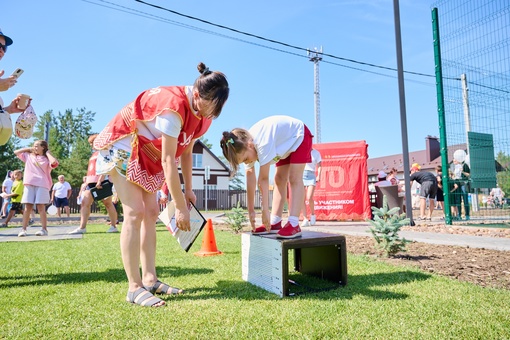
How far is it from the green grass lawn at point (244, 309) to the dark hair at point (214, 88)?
142 centimetres

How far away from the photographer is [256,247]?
124 inches

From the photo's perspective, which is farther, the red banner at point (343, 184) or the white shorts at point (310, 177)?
the red banner at point (343, 184)

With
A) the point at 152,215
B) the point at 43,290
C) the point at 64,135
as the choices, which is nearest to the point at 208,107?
the point at 152,215

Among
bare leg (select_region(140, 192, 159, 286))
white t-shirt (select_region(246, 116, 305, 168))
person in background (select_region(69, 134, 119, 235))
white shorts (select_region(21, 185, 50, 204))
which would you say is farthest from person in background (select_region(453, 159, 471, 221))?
white shorts (select_region(21, 185, 50, 204))

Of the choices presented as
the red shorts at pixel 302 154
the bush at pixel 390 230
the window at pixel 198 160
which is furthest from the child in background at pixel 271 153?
the window at pixel 198 160

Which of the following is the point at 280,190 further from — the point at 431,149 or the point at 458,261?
the point at 431,149

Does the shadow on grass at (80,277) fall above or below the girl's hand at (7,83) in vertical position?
below

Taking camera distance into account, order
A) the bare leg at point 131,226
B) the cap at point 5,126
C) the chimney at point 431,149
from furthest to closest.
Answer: the chimney at point 431,149
the cap at point 5,126
the bare leg at point 131,226

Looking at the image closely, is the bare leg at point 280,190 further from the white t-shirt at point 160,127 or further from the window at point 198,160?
the window at point 198,160

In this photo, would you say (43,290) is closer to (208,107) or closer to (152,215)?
(152,215)

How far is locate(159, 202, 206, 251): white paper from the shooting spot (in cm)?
286

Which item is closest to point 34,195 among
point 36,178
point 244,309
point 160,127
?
point 36,178

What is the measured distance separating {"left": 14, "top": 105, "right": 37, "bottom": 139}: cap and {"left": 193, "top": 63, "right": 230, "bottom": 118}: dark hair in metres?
2.18

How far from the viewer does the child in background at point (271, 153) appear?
305 cm
